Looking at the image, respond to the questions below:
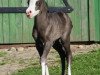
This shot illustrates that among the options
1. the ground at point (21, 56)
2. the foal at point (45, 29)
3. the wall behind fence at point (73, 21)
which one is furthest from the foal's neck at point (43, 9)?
the wall behind fence at point (73, 21)

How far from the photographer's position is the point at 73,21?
13141 millimetres

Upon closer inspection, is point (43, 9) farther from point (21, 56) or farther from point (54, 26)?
point (21, 56)

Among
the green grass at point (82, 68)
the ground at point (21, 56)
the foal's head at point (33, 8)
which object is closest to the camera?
the foal's head at point (33, 8)

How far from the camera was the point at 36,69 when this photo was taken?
9.52 m

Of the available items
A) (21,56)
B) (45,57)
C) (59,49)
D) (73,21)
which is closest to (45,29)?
(45,57)

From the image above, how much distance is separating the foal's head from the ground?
3.46 meters

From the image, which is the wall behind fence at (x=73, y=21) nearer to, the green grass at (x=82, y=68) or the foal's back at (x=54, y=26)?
the green grass at (x=82, y=68)

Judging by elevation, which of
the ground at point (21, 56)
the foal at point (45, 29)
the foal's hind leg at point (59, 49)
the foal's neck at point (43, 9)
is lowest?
the ground at point (21, 56)

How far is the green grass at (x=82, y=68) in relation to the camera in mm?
8992

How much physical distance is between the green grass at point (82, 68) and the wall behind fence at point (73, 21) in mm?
2183

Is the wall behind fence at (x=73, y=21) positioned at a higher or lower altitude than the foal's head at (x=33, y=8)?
lower

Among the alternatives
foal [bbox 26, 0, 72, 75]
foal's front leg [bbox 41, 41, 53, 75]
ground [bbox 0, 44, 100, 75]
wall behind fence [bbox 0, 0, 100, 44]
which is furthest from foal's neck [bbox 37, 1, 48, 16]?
wall behind fence [bbox 0, 0, 100, 44]

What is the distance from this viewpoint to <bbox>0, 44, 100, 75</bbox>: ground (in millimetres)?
10305

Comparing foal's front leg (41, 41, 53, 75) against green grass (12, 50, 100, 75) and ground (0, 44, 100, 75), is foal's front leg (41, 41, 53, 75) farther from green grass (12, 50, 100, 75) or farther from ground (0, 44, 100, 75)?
ground (0, 44, 100, 75)
